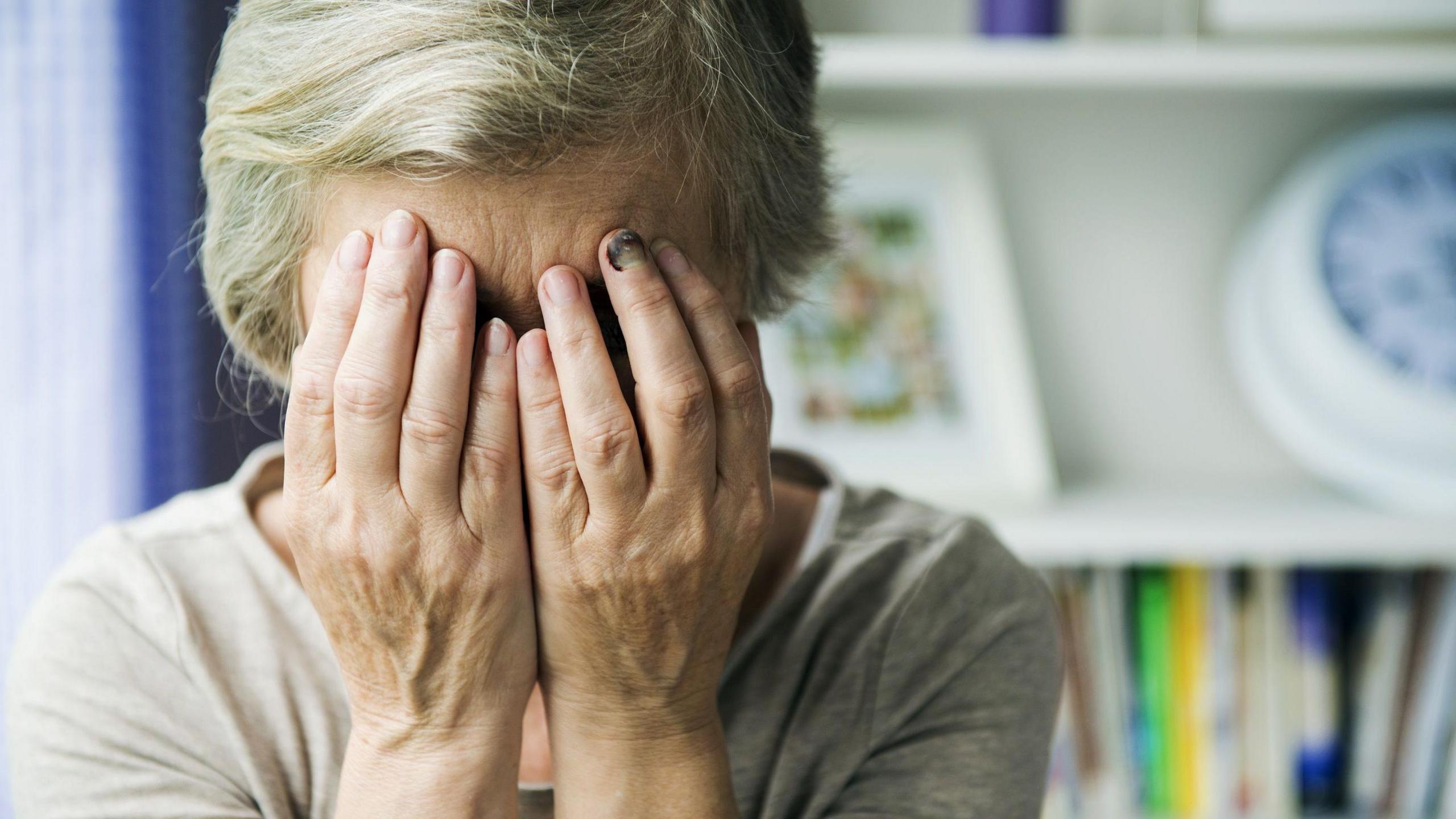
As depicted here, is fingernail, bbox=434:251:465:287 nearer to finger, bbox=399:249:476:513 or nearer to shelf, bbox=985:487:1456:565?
finger, bbox=399:249:476:513

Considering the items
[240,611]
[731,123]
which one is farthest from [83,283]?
[731,123]

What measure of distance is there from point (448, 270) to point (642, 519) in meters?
0.22

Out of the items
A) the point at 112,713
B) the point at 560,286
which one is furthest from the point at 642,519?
the point at 112,713

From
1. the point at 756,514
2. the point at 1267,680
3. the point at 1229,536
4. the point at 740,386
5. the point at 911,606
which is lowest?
the point at 1267,680

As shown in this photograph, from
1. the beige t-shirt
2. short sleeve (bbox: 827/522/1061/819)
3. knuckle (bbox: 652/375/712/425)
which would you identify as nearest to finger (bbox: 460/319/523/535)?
knuckle (bbox: 652/375/712/425)

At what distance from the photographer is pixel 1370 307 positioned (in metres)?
1.67

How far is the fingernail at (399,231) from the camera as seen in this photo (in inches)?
29.5

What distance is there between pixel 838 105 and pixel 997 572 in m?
0.92

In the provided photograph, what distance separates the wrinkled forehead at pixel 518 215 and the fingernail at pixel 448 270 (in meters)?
0.01

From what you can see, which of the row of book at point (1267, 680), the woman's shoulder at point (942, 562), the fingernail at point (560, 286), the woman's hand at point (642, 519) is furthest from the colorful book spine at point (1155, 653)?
the fingernail at point (560, 286)

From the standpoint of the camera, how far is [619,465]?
79cm

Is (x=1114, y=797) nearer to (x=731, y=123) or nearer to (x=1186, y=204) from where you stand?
(x=1186, y=204)

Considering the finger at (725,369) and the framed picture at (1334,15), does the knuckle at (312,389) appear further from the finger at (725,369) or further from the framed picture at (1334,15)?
the framed picture at (1334,15)

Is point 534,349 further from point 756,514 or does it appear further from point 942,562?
point 942,562
